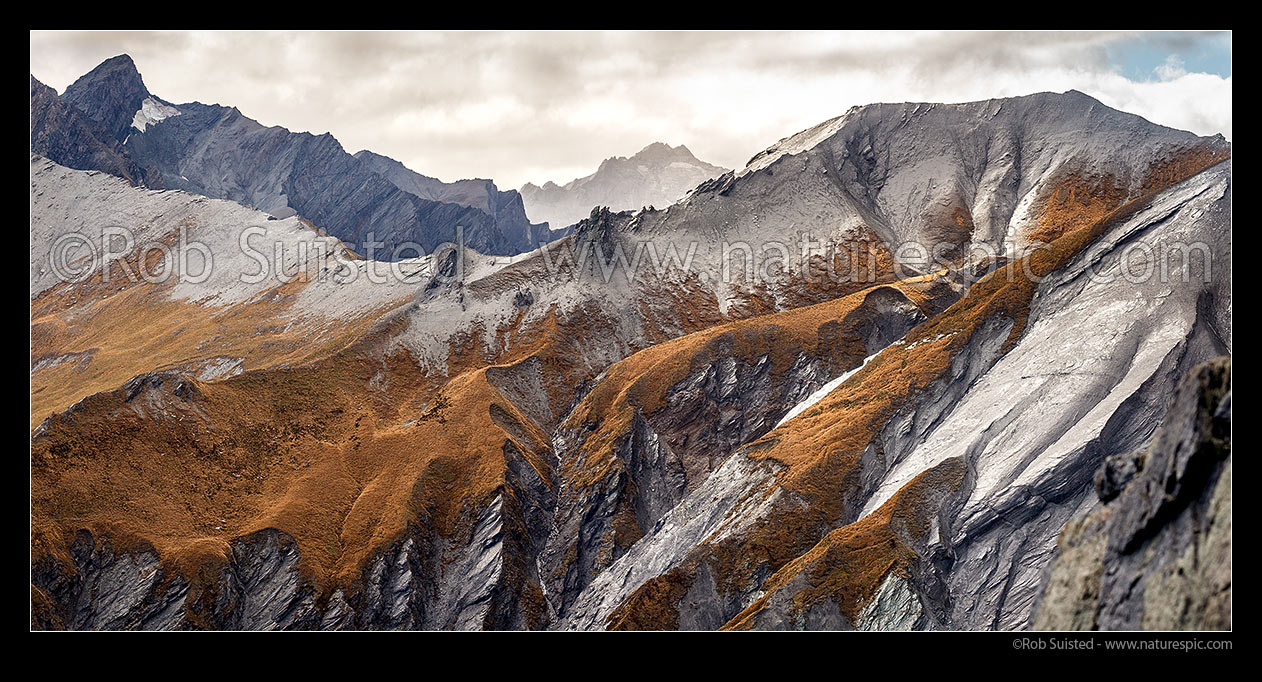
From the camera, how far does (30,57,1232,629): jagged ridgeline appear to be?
72312 millimetres

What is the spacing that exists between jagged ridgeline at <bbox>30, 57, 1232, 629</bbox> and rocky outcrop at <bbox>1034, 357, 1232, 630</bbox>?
0.58 m

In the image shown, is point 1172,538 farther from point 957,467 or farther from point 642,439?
point 642,439

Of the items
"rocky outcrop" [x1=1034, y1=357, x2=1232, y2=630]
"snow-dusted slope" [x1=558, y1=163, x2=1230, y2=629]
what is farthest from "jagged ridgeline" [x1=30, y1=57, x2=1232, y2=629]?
"rocky outcrop" [x1=1034, y1=357, x2=1232, y2=630]

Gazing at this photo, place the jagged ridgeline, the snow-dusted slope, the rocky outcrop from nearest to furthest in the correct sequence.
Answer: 1. the rocky outcrop
2. the snow-dusted slope
3. the jagged ridgeline

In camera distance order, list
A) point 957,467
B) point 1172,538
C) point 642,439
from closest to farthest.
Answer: point 1172,538 → point 957,467 → point 642,439

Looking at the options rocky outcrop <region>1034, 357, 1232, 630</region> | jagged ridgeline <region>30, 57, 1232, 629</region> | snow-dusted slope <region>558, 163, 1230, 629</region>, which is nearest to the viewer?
rocky outcrop <region>1034, 357, 1232, 630</region>

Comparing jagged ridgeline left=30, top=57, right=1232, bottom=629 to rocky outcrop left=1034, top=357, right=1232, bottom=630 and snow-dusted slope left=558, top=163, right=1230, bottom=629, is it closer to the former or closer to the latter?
snow-dusted slope left=558, top=163, right=1230, bottom=629

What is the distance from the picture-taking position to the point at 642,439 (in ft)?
341

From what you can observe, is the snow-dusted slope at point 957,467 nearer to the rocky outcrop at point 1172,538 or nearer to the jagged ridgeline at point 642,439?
the jagged ridgeline at point 642,439

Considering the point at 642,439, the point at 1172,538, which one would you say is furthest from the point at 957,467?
the point at 1172,538

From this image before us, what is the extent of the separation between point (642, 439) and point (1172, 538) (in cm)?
8146

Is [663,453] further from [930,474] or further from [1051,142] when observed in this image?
[1051,142]

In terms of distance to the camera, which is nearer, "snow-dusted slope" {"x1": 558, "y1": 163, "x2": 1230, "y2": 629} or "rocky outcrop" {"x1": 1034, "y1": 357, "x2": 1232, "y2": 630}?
"rocky outcrop" {"x1": 1034, "y1": 357, "x2": 1232, "y2": 630}
